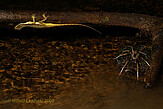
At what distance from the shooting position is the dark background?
4.04m

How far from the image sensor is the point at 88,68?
2682 mm

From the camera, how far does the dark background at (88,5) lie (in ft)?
13.3

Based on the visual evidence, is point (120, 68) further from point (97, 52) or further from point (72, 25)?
point (72, 25)

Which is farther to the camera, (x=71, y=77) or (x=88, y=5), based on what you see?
(x=88, y=5)

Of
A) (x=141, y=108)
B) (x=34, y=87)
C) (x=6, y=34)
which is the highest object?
(x=6, y=34)

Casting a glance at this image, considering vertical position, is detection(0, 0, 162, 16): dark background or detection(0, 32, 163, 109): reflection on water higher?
detection(0, 0, 162, 16): dark background

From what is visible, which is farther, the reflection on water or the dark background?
the dark background

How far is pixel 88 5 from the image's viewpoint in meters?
4.34

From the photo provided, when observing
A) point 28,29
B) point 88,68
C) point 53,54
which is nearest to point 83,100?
point 88,68

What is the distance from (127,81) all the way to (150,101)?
0.36 metres

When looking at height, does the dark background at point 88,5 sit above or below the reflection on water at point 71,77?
above

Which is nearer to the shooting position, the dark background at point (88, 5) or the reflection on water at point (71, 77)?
the reflection on water at point (71, 77)

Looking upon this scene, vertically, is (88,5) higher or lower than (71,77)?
higher

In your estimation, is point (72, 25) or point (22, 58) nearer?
point (22, 58)
